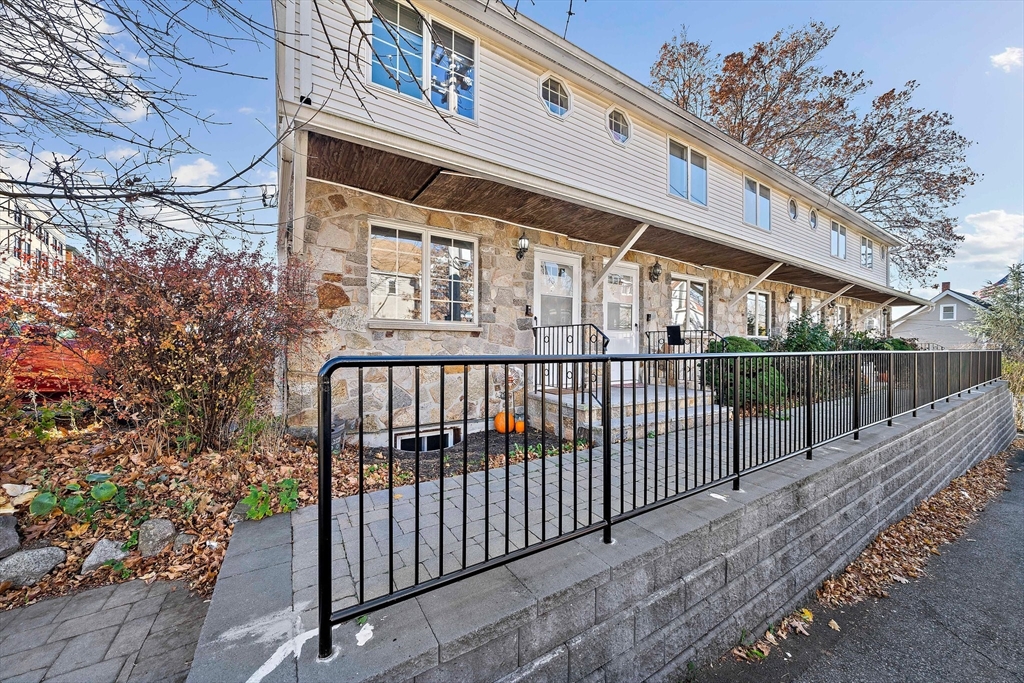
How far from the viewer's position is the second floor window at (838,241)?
10742 millimetres

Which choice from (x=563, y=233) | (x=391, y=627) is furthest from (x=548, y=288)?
(x=391, y=627)

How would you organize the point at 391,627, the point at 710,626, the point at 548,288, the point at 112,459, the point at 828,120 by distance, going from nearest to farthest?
the point at 391,627 → the point at 710,626 → the point at 112,459 → the point at 548,288 → the point at 828,120

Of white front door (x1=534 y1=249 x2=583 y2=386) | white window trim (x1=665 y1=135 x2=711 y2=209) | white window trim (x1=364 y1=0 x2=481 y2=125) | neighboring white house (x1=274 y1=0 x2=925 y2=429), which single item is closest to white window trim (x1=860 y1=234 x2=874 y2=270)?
neighboring white house (x1=274 y1=0 x2=925 y2=429)

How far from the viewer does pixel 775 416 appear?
A: 306cm

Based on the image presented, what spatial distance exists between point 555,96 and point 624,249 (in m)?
2.42

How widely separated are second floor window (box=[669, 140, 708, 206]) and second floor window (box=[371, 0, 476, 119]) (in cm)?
395

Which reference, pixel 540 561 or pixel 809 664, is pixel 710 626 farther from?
pixel 540 561

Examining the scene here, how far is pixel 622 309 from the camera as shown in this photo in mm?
7055

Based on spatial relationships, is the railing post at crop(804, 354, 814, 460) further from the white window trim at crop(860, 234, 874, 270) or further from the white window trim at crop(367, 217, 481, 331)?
the white window trim at crop(860, 234, 874, 270)

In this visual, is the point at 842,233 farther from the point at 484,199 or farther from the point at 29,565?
the point at 29,565

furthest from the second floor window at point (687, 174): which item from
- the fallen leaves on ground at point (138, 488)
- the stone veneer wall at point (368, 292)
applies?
the fallen leaves on ground at point (138, 488)

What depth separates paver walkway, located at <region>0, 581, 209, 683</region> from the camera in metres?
1.42

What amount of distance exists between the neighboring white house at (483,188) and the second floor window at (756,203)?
0.94 feet

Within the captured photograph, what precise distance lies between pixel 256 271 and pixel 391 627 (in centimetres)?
309
